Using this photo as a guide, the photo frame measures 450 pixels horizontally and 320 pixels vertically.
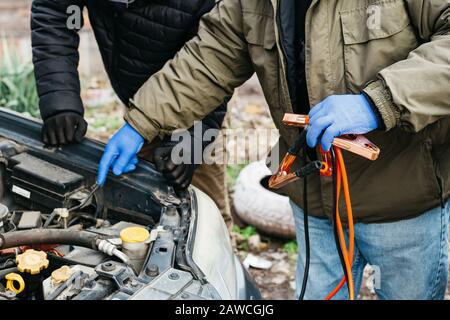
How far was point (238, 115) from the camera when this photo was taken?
539 centimetres

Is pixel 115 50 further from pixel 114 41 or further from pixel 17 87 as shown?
pixel 17 87

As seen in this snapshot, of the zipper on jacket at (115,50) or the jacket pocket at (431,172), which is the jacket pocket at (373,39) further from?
the zipper on jacket at (115,50)

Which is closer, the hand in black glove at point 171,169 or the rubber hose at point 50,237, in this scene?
the rubber hose at point 50,237

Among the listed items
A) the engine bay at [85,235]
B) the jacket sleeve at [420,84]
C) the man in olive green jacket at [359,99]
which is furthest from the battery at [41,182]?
the jacket sleeve at [420,84]

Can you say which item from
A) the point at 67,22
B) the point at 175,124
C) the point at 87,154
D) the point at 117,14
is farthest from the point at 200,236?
the point at 67,22

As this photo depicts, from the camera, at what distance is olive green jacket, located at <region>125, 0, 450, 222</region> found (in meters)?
1.56

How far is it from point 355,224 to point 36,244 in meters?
1.10

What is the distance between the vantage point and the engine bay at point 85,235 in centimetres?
156

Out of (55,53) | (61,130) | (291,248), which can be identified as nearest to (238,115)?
(291,248)

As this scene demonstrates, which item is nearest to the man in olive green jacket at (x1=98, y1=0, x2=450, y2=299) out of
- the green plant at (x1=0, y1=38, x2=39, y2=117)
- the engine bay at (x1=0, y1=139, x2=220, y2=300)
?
the engine bay at (x1=0, y1=139, x2=220, y2=300)

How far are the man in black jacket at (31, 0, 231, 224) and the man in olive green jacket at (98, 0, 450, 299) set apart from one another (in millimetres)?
316

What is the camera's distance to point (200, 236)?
6.23ft

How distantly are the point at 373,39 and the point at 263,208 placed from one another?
77.0 inches

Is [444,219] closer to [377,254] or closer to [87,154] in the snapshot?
[377,254]
